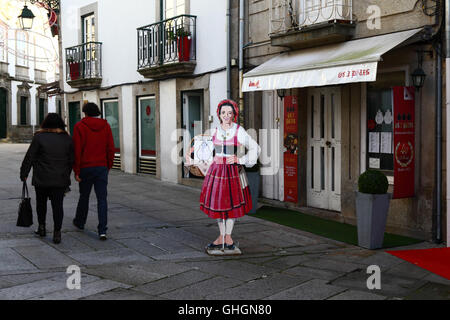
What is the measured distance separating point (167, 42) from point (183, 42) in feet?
2.43

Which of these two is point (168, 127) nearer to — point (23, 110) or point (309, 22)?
point (309, 22)

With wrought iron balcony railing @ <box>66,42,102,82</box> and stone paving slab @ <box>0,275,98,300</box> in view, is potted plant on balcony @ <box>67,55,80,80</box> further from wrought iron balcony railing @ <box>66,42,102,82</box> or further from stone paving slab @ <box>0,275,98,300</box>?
stone paving slab @ <box>0,275,98,300</box>

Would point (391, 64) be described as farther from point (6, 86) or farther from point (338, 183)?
point (6, 86)

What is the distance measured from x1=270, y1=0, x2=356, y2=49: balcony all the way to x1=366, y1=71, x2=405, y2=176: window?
3.45ft

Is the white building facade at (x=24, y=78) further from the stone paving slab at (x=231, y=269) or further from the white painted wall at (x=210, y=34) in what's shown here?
the stone paving slab at (x=231, y=269)

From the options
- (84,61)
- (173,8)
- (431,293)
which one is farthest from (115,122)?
(431,293)

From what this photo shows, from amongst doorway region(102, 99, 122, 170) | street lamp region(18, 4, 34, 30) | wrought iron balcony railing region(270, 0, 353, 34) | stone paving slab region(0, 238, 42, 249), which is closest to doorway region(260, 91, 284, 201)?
wrought iron balcony railing region(270, 0, 353, 34)

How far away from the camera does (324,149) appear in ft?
34.1

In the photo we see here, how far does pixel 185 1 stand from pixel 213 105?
2864 millimetres

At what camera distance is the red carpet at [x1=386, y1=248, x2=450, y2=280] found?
626cm

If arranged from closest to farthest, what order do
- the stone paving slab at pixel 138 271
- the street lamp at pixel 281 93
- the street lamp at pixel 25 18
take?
1. the stone paving slab at pixel 138 271
2. the street lamp at pixel 281 93
3. the street lamp at pixel 25 18

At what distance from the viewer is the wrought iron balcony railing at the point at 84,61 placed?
17703mm

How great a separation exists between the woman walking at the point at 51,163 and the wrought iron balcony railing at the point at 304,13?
189 inches

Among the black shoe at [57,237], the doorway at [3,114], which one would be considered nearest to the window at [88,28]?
the black shoe at [57,237]
